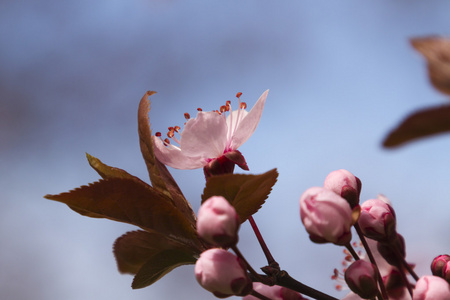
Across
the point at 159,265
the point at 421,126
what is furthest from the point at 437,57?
the point at 159,265

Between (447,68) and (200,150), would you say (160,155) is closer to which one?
(200,150)

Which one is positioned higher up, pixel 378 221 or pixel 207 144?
pixel 207 144

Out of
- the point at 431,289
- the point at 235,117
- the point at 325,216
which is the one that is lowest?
the point at 431,289

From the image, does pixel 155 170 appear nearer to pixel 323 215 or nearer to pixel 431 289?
pixel 323 215

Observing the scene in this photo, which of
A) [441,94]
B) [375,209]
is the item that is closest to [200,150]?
[375,209]

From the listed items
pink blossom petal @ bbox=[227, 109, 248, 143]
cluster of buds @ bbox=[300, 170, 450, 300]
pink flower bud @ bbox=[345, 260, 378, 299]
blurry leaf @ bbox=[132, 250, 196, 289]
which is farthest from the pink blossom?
pink blossom petal @ bbox=[227, 109, 248, 143]

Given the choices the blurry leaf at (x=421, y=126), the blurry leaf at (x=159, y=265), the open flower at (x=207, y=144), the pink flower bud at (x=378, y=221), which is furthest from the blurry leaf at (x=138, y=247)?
the blurry leaf at (x=421, y=126)

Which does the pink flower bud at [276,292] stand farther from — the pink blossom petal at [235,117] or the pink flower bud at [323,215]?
the pink blossom petal at [235,117]
